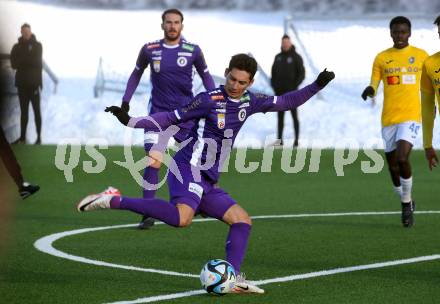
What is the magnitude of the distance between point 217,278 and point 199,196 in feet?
2.29

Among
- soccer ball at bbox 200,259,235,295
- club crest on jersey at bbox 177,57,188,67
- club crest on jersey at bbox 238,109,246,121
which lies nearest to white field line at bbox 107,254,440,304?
soccer ball at bbox 200,259,235,295

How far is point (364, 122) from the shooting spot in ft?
95.0

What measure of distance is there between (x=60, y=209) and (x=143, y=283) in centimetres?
583

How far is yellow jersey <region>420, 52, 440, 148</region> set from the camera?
9570mm

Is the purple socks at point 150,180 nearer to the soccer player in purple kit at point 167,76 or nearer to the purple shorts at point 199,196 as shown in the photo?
the soccer player in purple kit at point 167,76

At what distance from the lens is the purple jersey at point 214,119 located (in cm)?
762

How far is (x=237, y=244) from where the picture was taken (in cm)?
753

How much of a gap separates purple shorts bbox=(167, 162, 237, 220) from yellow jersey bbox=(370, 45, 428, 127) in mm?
4394

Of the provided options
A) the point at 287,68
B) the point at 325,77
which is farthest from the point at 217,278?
the point at 287,68

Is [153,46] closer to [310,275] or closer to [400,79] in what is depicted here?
[400,79]

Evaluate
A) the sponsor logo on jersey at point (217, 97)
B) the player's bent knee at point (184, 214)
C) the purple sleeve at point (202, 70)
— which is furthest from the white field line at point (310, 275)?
the purple sleeve at point (202, 70)

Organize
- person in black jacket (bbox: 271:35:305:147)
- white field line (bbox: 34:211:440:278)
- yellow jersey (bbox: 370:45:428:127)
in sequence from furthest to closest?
person in black jacket (bbox: 271:35:305:147), yellow jersey (bbox: 370:45:428:127), white field line (bbox: 34:211:440:278)

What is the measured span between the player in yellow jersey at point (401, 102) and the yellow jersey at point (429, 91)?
180cm

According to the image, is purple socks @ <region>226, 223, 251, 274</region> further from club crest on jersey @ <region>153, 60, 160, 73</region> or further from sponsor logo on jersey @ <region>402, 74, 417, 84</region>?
sponsor logo on jersey @ <region>402, 74, 417, 84</region>
